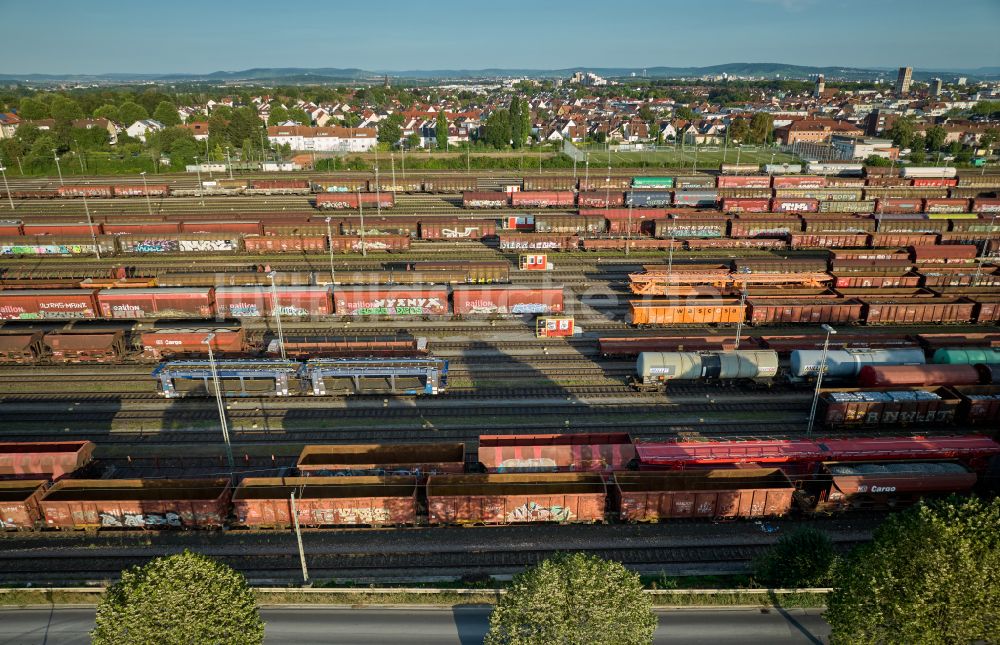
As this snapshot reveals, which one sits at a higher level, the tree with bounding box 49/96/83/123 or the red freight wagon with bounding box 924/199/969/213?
the tree with bounding box 49/96/83/123

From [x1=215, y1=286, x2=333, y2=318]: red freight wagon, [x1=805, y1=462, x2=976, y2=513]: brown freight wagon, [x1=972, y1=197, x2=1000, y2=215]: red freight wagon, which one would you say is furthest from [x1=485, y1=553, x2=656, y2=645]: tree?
[x1=972, y1=197, x2=1000, y2=215]: red freight wagon

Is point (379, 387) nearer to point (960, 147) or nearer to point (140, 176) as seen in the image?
point (140, 176)

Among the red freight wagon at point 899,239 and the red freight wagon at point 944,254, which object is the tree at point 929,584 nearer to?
the red freight wagon at point 944,254

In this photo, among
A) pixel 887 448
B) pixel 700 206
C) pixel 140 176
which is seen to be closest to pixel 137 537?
pixel 887 448

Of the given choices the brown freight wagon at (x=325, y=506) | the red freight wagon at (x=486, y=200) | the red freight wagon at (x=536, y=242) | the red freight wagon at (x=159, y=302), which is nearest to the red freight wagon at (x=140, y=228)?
the red freight wagon at (x=159, y=302)

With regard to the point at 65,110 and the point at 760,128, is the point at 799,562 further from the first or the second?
the point at 65,110

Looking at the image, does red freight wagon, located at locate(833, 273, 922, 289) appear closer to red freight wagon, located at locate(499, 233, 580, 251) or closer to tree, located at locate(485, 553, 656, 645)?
red freight wagon, located at locate(499, 233, 580, 251)

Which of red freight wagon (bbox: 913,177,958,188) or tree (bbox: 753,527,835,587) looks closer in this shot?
tree (bbox: 753,527,835,587)

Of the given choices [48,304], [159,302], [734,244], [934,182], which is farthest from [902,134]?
[48,304]
